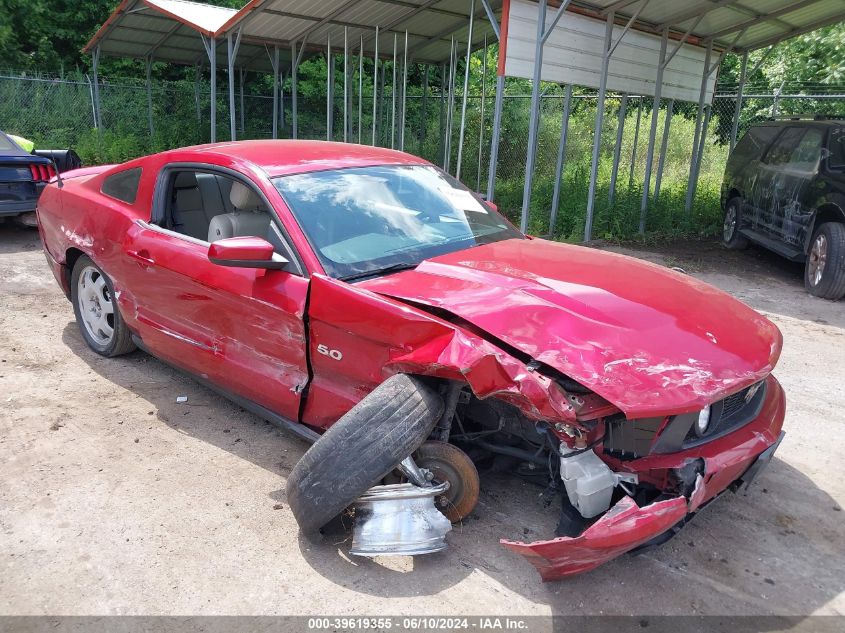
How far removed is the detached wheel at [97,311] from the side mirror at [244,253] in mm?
1776

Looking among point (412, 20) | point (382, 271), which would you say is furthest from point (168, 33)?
point (382, 271)

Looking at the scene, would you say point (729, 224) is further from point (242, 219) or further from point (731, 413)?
point (242, 219)

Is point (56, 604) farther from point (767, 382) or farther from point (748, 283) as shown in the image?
point (748, 283)

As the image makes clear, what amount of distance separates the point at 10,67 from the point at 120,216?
58.7 feet

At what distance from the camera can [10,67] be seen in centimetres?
1861

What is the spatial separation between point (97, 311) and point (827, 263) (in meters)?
7.33

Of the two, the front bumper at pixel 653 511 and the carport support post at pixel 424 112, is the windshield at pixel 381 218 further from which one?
the carport support post at pixel 424 112

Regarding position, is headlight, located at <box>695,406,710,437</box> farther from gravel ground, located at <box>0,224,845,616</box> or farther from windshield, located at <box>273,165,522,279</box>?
windshield, located at <box>273,165,522,279</box>

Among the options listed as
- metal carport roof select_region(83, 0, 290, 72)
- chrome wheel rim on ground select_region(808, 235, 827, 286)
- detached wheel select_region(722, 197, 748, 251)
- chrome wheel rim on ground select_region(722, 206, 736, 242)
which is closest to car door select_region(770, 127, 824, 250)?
chrome wheel rim on ground select_region(808, 235, 827, 286)

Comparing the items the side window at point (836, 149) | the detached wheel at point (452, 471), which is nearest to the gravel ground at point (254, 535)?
the detached wheel at point (452, 471)

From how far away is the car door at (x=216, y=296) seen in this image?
3.42m

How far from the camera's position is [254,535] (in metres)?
3.13

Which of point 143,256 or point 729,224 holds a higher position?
point 143,256

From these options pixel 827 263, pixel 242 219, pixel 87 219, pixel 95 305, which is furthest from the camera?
pixel 827 263
